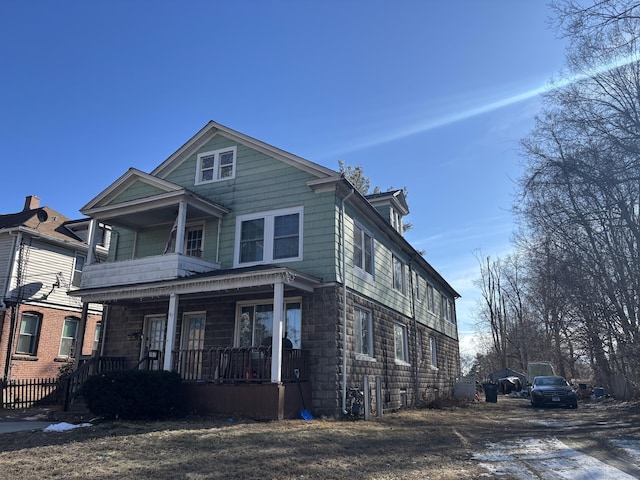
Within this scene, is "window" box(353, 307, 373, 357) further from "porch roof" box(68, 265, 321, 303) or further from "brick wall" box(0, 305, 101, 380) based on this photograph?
"brick wall" box(0, 305, 101, 380)

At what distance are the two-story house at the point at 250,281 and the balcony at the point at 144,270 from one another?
0.04 metres

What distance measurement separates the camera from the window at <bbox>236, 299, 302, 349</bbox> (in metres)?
12.6

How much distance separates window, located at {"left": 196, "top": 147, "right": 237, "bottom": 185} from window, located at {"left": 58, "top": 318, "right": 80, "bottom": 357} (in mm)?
10386

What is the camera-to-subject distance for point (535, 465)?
22.2 ft

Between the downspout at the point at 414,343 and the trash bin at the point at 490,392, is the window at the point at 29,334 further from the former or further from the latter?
the trash bin at the point at 490,392

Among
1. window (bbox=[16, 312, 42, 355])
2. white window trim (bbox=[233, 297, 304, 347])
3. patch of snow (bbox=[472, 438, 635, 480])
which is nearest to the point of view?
patch of snow (bbox=[472, 438, 635, 480])

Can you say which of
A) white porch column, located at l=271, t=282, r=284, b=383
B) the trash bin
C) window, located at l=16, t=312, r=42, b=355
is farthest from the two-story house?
the trash bin

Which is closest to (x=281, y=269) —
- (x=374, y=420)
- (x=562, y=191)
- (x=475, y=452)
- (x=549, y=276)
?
(x=374, y=420)

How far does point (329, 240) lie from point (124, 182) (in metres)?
7.75

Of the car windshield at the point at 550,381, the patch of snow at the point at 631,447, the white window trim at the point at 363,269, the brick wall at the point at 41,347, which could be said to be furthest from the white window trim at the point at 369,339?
the brick wall at the point at 41,347

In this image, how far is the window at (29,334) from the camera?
60.9 ft

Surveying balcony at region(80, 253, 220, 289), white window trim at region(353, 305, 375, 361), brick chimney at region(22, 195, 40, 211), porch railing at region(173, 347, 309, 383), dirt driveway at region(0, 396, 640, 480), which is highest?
brick chimney at region(22, 195, 40, 211)

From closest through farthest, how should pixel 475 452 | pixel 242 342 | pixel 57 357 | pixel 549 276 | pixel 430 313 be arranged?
pixel 475 452 < pixel 242 342 < pixel 549 276 < pixel 57 357 < pixel 430 313

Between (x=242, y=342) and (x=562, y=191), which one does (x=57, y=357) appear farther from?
(x=562, y=191)
